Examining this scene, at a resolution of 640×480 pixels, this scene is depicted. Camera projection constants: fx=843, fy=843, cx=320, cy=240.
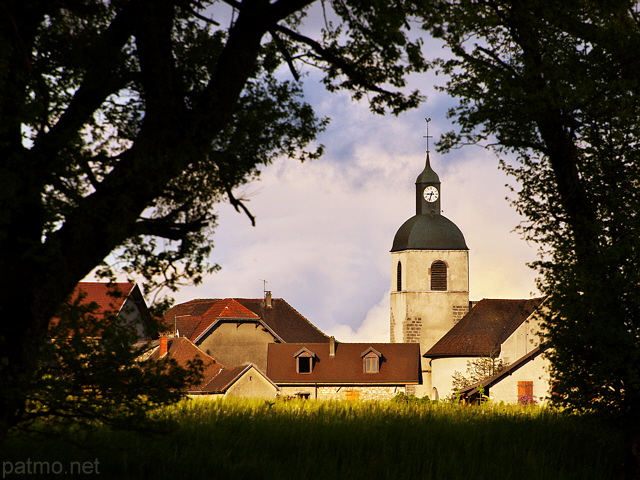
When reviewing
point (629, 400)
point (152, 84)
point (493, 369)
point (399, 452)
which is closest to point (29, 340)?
point (152, 84)

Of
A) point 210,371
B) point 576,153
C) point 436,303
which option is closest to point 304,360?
point 210,371

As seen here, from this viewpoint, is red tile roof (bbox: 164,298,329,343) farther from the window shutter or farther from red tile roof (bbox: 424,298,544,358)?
the window shutter

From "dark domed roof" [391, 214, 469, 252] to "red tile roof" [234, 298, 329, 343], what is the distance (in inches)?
642

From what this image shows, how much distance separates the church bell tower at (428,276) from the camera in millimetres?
76500

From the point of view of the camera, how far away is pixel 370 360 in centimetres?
5994

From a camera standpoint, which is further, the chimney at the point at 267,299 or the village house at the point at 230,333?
the chimney at the point at 267,299

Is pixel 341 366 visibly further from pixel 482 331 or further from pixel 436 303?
pixel 436 303

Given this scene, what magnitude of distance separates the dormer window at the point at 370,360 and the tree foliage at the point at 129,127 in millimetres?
50364

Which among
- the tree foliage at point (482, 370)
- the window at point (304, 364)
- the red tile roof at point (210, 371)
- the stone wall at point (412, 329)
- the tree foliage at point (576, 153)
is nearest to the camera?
the tree foliage at point (576, 153)

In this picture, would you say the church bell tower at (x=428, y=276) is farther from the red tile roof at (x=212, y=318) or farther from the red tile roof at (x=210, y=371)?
the red tile roof at (x=210, y=371)

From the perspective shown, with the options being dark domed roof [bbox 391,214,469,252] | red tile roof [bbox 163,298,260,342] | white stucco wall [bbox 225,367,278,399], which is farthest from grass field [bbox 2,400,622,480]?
dark domed roof [bbox 391,214,469,252]

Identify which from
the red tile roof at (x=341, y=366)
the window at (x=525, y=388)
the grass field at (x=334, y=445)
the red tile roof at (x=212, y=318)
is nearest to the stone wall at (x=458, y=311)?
the red tile roof at (x=341, y=366)

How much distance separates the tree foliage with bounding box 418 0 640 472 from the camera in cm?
1369

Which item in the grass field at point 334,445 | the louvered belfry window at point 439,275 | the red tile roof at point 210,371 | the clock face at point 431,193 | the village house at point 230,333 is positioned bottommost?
the grass field at point 334,445
